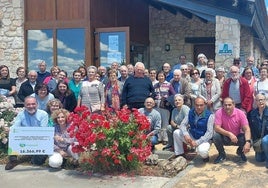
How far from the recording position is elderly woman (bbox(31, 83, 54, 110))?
7242 mm

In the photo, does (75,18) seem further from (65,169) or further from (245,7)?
(65,169)

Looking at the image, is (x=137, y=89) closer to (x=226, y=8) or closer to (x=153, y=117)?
(x=153, y=117)

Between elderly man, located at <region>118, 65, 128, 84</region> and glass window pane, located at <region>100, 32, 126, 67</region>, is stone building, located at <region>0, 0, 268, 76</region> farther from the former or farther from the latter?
elderly man, located at <region>118, 65, 128, 84</region>

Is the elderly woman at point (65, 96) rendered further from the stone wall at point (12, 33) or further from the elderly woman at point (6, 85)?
the stone wall at point (12, 33)

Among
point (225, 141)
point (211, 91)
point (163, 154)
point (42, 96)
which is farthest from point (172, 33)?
point (225, 141)

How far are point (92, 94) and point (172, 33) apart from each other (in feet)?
21.5

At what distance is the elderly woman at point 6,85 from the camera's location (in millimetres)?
8219

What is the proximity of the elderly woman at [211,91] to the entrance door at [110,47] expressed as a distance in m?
3.48

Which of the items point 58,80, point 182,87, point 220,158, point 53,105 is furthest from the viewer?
point 58,80

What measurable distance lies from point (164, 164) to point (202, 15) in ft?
16.7

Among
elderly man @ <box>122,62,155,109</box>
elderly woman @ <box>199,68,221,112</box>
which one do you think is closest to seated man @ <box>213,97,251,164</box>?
elderly woman @ <box>199,68,221,112</box>

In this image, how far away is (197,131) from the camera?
647 centimetres

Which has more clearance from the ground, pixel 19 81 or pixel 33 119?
pixel 19 81

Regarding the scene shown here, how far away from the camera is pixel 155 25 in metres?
13.7
